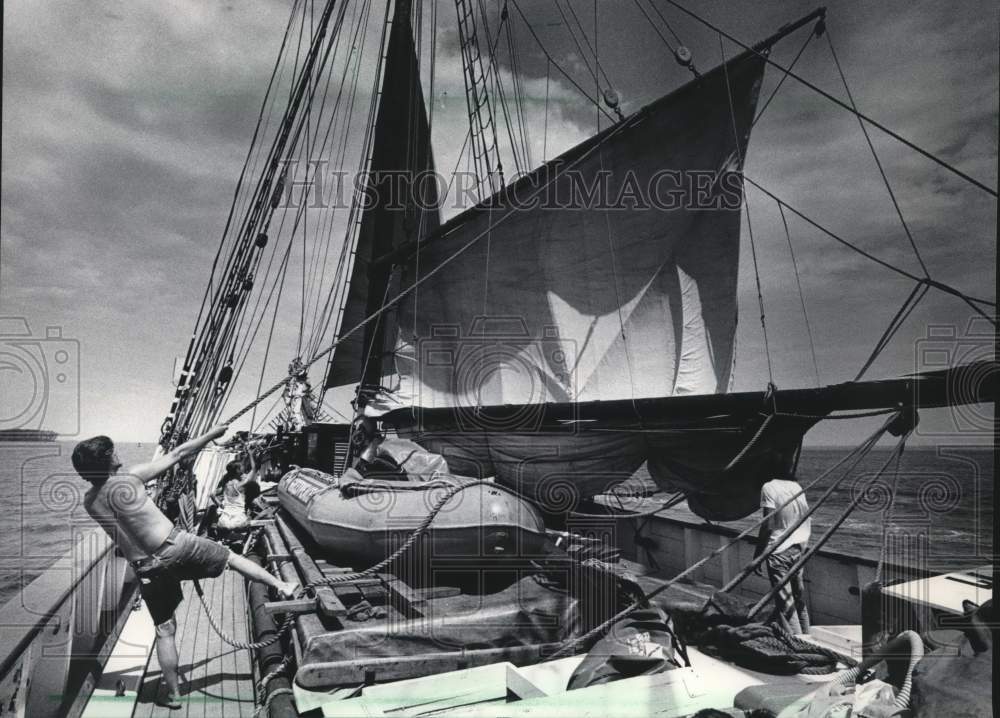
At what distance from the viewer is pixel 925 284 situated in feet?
14.6

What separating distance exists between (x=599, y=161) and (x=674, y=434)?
7.64 meters

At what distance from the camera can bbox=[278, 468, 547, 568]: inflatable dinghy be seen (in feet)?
17.2

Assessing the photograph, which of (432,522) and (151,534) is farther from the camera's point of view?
(432,522)

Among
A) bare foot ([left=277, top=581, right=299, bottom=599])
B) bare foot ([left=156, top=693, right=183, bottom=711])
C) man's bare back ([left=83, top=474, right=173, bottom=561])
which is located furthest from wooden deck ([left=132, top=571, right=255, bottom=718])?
man's bare back ([left=83, top=474, right=173, bottom=561])

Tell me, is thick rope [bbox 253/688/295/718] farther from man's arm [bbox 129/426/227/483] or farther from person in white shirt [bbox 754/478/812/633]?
person in white shirt [bbox 754/478/812/633]

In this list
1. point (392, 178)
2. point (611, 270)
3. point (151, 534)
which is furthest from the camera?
point (392, 178)

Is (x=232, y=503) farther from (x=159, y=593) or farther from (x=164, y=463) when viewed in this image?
(x=164, y=463)

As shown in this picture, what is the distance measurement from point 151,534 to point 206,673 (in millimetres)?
1331

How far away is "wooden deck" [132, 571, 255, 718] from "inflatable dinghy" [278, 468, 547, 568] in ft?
3.87

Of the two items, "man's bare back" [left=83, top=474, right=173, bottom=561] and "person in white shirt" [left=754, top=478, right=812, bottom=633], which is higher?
"man's bare back" [left=83, top=474, right=173, bottom=561]

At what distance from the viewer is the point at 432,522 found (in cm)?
513

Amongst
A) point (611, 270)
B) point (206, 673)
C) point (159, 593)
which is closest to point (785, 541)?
point (206, 673)

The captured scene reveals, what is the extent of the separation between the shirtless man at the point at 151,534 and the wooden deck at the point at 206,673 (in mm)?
125

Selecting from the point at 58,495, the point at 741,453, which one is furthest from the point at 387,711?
the point at 58,495
